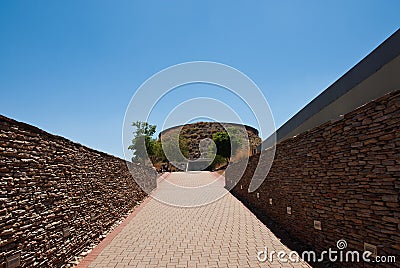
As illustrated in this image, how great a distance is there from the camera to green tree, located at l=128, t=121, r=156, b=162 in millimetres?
25391

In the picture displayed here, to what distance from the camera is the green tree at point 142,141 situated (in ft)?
83.3

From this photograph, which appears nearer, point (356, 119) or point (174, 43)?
point (356, 119)

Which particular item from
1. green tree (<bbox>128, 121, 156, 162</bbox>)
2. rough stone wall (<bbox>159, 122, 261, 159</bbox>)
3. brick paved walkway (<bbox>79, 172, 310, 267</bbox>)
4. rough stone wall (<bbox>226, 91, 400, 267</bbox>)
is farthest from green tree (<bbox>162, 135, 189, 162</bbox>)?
rough stone wall (<bbox>226, 91, 400, 267</bbox>)

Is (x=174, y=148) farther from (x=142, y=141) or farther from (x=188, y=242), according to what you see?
(x=188, y=242)

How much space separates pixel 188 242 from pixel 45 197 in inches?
124

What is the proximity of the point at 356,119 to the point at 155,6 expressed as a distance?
6.66 m

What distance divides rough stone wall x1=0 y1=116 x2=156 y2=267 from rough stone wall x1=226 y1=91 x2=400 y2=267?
4159 mm

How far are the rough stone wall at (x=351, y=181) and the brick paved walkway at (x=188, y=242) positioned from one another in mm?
887

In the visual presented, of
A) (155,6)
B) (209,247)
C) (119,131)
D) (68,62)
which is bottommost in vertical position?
(209,247)

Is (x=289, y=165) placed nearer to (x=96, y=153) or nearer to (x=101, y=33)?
(x=96, y=153)

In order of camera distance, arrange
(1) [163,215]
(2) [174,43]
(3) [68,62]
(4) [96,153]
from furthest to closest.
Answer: (2) [174,43]
(1) [163,215]
(3) [68,62]
(4) [96,153]

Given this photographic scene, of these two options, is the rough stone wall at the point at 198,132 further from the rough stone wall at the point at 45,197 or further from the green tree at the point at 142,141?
the rough stone wall at the point at 45,197

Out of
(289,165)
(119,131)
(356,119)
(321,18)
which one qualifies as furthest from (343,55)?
(119,131)

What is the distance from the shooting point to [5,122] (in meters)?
3.03
